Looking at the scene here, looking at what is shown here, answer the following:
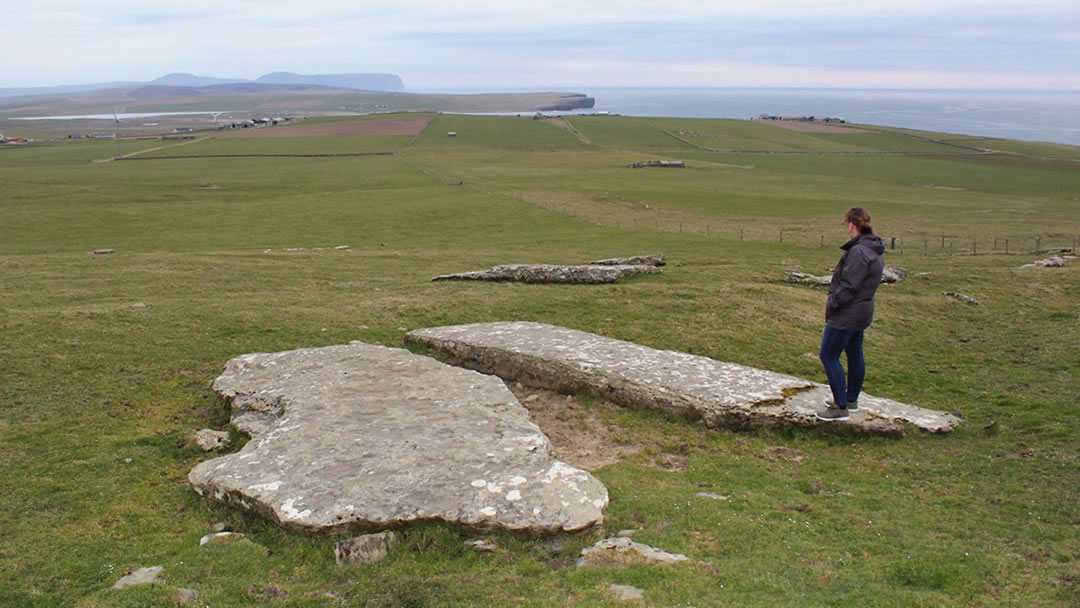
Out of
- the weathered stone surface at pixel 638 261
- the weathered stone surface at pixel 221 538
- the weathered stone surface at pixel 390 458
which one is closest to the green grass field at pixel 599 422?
the weathered stone surface at pixel 221 538

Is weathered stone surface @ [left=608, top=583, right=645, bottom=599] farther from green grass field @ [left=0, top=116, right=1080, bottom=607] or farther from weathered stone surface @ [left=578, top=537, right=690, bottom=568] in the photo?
weathered stone surface @ [left=578, top=537, right=690, bottom=568]

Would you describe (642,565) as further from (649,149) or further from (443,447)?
(649,149)

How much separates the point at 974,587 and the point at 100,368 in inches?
649

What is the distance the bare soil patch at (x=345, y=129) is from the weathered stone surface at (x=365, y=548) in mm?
149287

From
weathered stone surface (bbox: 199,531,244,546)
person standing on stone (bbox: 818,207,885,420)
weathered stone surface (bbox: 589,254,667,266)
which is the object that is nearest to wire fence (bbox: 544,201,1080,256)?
weathered stone surface (bbox: 589,254,667,266)

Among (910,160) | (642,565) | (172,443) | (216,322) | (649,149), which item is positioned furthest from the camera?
(649,149)

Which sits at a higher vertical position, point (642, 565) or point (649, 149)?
point (649, 149)

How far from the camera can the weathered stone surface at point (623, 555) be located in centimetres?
815

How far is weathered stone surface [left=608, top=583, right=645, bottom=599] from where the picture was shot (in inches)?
289

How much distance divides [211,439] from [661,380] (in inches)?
321

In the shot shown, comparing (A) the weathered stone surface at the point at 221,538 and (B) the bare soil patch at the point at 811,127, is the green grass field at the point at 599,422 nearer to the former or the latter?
(A) the weathered stone surface at the point at 221,538

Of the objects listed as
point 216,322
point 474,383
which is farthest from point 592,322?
point 216,322

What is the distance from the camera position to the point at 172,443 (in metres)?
12.5

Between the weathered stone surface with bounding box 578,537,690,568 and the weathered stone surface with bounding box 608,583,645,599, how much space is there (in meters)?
0.52
